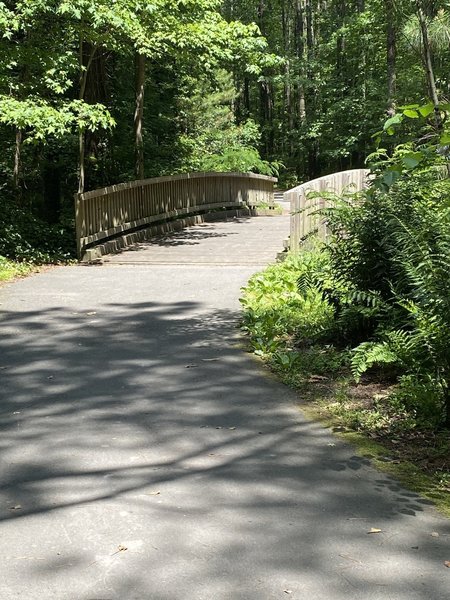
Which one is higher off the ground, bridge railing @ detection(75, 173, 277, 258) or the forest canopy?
the forest canopy

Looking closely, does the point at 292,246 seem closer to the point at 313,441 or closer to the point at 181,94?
the point at 313,441

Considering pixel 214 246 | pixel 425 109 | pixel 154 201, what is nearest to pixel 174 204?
pixel 154 201

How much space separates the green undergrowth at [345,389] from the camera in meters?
4.80

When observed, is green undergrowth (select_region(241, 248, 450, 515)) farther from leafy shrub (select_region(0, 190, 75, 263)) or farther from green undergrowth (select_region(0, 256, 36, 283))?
leafy shrub (select_region(0, 190, 75, 263))

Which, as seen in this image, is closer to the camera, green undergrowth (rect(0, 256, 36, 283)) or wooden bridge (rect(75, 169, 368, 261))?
green undergrowth (rect(0, 256, 36, 283))

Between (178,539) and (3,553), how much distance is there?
2.58 feet

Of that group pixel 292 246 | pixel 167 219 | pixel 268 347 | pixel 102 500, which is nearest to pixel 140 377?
pixel 268 347

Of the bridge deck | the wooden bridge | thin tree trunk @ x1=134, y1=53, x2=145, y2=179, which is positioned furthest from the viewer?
thin tree trunk @ x1=134, y1=53, x2=145, y2=179

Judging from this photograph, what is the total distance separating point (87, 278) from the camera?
12328mm

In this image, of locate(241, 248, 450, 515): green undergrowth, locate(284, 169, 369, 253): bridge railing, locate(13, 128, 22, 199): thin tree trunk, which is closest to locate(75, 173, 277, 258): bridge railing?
locate(13, 128, 22, 199): thin tree trunk

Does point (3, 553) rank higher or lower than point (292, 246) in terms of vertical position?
lower

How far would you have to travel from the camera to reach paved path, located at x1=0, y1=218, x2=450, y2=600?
10.8 feet

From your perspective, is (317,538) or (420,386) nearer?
(317,538)

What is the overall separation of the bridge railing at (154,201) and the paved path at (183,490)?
6849 millimetres
